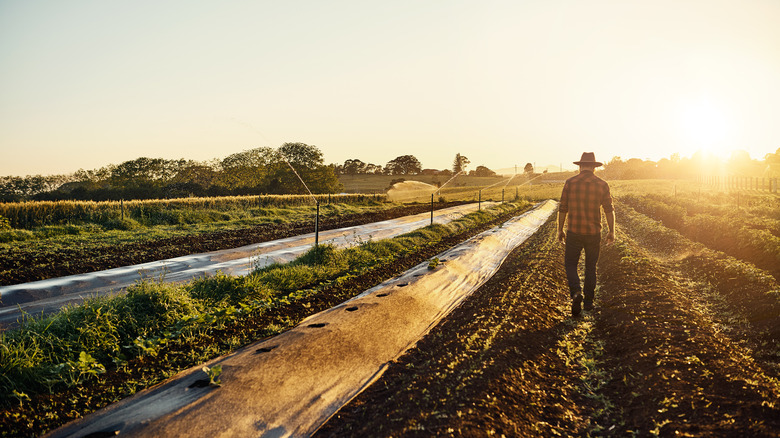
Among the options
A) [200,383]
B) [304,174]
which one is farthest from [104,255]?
[304,174]

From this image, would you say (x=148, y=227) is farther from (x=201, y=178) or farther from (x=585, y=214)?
(x=201, y=178)

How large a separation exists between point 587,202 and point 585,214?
0.18m

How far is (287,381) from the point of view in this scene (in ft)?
A: 14.7

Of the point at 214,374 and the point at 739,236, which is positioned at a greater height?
the point at 739,236

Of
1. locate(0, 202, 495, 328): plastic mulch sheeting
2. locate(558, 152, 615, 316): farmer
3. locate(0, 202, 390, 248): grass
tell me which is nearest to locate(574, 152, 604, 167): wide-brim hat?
locate(558, 152, 615, 316): farmer

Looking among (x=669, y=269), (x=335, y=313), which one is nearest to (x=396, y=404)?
(x=335, y=313)

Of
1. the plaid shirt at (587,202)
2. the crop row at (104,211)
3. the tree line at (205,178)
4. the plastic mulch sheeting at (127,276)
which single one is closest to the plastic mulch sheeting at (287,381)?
the plaid shirt at (587,202)

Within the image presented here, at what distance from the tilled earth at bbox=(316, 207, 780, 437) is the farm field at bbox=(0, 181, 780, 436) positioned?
16 mm

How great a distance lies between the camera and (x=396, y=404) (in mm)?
4004

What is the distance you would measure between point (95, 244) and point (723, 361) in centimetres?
1701

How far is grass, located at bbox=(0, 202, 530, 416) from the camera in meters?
4.43

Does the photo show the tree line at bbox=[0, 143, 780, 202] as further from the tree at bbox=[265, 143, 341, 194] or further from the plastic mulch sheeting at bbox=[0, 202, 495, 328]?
the plastic mulch sheeting at bbox=[0, 202, 495, 328]

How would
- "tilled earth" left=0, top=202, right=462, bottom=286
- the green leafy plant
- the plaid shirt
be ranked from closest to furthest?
the green leafy plant
the plaid shirt
"tilled earth" left=0, top=202, right=462, bottom=286

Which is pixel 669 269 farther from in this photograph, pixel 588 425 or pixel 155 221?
pixel 155 221
